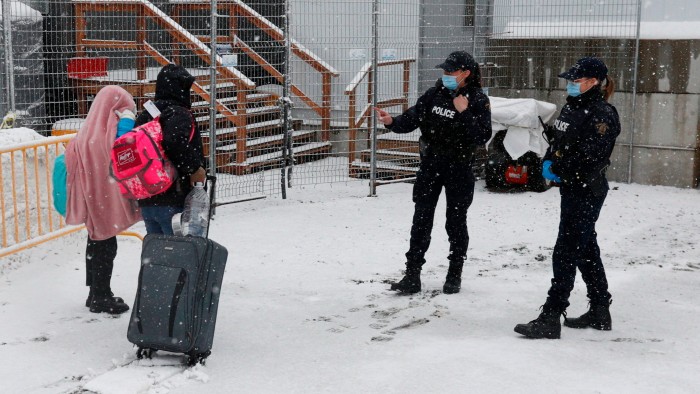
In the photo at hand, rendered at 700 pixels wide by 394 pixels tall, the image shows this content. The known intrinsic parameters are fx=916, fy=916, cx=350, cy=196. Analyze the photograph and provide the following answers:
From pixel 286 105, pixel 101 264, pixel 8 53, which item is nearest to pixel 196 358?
pixel 101 264

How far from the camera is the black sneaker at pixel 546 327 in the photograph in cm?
589

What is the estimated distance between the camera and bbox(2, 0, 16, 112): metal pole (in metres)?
8.91

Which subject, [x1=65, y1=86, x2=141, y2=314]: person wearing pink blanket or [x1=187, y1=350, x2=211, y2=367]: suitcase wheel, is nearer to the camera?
[x1=187, y1=350, x2=211, y2=367]: suitcase wheel

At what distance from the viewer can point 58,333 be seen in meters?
5.87

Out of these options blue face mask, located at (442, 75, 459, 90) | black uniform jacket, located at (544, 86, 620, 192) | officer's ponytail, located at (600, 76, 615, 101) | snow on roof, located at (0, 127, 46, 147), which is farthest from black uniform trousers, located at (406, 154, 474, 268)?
snow on roof, located at (0, 127, 46, 147)

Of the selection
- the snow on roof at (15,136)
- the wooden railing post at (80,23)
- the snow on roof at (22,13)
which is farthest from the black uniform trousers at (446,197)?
the wooden railing post at (80,23)

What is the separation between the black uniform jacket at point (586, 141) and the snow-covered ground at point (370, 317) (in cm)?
106

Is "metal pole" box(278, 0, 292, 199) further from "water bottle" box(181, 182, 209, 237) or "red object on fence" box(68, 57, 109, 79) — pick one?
"water bottle" box(181, 182, 209, 237)

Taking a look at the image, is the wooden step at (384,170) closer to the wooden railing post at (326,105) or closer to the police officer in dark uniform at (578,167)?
the wooden railing post at (326,105)

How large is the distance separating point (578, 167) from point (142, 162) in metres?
2.66

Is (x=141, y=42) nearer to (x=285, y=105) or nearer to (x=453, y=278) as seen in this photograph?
(x=285, y=105)

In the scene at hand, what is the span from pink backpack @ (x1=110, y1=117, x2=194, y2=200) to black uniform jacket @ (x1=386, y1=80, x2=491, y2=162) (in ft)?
6.91

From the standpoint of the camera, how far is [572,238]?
19.1 ft

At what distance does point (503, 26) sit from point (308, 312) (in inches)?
299
